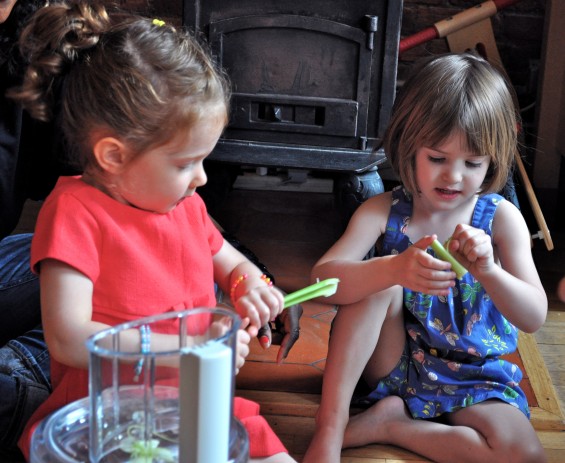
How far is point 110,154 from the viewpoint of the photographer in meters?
1.12

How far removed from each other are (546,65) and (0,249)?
5.40 feet

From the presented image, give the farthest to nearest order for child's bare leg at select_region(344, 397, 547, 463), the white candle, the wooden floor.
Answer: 1. the wooden floor
2. child's bare leg at select_region(344, 397, 547, 463)
3. the white candle

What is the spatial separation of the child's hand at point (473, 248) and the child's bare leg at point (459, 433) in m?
0.25

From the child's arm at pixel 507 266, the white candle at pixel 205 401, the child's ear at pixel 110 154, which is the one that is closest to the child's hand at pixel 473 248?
the child's arm at pixel 507 266

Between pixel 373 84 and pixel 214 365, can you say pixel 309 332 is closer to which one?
pixel 373 84

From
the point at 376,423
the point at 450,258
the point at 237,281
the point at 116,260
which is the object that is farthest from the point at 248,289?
the point at 376,423

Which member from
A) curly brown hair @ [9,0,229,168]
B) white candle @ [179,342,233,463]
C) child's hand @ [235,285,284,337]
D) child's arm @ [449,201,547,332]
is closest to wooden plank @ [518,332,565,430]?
child's arm @ [449,201,547,332]

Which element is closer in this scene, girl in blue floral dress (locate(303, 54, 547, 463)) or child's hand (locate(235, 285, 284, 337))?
child's hand (locate(235, 285, 284, 337))

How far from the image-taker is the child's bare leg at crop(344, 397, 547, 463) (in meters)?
1.38

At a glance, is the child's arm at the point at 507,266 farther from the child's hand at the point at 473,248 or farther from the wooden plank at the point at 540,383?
the wooden plank at the point at 540,383

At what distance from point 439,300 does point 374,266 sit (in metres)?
0.16

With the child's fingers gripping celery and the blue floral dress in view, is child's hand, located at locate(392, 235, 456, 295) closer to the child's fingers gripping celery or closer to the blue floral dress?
the child's fingers gripping celery

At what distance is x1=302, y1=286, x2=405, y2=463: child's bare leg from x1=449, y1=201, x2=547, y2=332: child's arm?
6.9 inches

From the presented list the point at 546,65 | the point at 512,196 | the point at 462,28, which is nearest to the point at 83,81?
the point at 512,196
